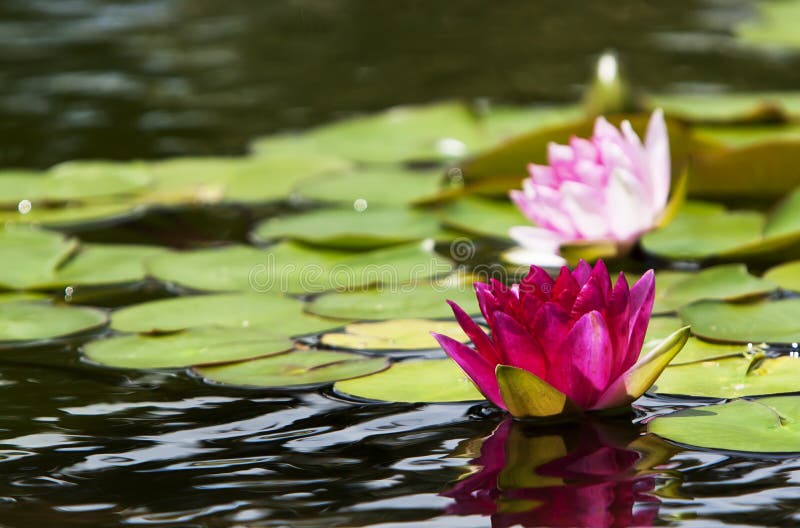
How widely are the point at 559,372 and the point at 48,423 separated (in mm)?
725

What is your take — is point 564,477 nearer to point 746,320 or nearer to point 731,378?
point 731,378

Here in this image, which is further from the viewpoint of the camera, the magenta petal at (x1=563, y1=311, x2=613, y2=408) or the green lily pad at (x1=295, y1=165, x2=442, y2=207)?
the green lily pad at (x1=295, y1=165, x2=442, y2=207)

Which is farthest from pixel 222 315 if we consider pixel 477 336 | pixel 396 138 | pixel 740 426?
pixel 396 138

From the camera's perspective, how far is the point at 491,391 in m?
1.51

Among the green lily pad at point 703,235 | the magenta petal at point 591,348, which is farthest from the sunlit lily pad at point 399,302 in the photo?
the magenta petal at point 591,348

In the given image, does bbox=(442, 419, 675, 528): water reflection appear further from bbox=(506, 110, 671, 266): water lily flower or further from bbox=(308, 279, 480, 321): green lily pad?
bbox=(506, 110, 671, 266): water lily flower

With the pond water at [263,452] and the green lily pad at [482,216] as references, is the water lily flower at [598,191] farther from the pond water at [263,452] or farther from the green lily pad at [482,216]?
the pond water at [263,452]

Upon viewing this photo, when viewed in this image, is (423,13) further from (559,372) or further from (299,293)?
(559,372)

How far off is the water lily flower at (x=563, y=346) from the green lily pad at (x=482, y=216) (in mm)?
933

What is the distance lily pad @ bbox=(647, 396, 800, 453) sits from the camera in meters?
1.41

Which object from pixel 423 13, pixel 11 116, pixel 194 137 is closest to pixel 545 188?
pixel 194 137

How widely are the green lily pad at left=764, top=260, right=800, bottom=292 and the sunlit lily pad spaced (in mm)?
530

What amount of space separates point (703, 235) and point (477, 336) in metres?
0.97

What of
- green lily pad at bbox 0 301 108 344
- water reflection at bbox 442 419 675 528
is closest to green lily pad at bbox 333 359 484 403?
water reflection at bbox 442 419 675 528
